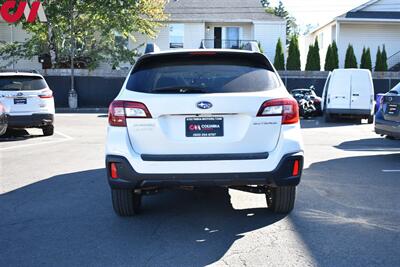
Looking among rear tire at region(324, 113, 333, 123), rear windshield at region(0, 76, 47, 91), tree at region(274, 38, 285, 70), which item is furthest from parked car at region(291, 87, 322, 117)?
rear windshield at region(0, 76, 47, 91)

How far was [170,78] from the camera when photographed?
17.5 ft

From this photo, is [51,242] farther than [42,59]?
No

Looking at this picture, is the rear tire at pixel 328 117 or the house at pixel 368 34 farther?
the house at pixel 368 34

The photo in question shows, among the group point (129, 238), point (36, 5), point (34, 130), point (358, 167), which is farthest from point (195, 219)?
point (36, 5)

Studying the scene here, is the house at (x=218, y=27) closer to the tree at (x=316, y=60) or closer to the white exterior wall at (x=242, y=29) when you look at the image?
the white exterior wall at (x=242, y=29)

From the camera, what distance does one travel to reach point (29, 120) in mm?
13156

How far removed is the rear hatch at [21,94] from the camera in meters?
13.0

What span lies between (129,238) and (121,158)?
2.56 feet

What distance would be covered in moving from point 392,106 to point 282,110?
5.47 meters

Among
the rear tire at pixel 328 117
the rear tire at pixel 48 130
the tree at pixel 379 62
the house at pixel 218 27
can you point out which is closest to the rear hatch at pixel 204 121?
the rear tire at pixel 48 130

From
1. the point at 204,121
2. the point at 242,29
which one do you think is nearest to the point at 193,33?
the point at 242,29

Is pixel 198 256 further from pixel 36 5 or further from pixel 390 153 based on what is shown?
pixel 36 5

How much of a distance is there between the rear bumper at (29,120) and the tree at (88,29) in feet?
47.3

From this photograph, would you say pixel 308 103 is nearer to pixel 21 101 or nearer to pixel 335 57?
pixel 335 57
